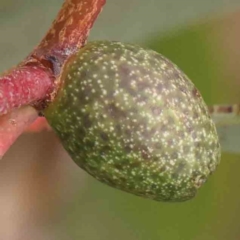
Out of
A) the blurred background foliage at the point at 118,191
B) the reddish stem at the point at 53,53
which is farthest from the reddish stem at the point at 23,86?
the blurred background foliage at the point at 118,191

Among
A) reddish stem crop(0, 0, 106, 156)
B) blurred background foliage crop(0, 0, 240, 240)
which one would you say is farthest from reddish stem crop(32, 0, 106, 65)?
blurred background foliage crop(0, 0, 240, 240)

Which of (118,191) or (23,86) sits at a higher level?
(23,86)

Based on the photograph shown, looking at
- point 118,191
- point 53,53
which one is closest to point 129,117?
point 53,53

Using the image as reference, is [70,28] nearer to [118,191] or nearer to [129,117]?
[129,117]

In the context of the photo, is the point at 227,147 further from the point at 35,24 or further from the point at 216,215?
the point at 35,24

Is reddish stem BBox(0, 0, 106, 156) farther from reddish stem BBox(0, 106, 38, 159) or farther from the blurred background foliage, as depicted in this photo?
the blurred background foliage

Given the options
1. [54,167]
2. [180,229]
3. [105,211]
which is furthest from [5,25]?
[180,229]
